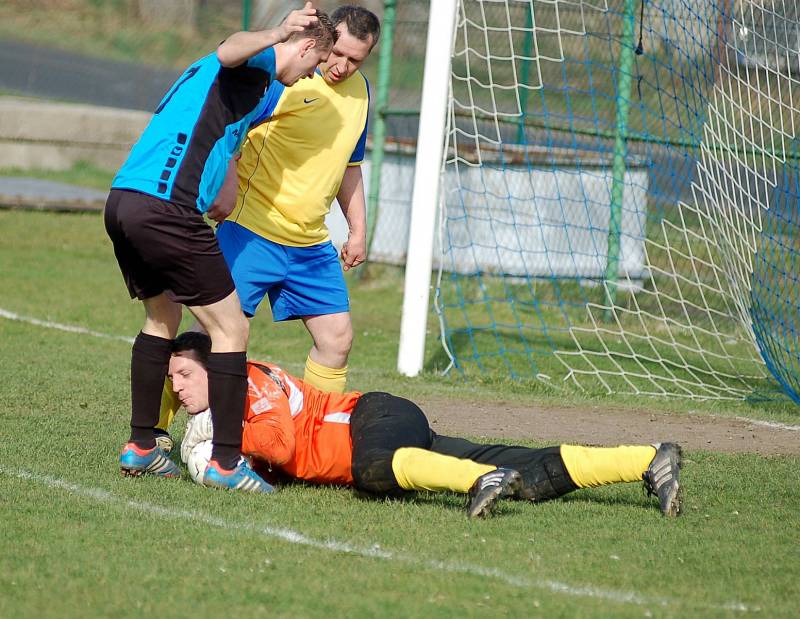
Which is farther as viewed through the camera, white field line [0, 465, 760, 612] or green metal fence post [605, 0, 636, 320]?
green metal fence post [605, 0, 636, 320]

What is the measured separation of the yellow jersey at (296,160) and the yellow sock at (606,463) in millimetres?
1878

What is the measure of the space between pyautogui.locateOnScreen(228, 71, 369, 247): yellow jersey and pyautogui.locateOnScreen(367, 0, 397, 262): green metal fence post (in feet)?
19.5

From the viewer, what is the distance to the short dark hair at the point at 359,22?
557 cm

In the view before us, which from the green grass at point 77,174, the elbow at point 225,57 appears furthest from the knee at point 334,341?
the green grass at point 77,174

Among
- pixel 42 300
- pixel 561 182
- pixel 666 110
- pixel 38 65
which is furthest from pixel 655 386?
pixel 38 65

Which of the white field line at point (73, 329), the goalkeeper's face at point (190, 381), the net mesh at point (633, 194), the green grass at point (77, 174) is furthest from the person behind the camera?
the green grass at point (77, 174)

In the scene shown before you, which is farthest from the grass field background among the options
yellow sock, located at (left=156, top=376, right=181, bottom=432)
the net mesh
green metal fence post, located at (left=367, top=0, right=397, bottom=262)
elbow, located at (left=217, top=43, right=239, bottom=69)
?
green metal fence post, located at (left=367, top=0, right=397, bottom=262)

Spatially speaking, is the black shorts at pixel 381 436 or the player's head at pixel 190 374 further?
the player's head at pixel 190 374

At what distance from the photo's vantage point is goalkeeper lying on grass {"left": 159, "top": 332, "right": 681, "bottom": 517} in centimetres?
461

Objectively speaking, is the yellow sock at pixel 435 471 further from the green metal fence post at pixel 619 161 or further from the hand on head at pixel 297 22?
the green metal fence post at pixel 619 161

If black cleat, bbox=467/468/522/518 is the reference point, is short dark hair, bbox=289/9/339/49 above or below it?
above

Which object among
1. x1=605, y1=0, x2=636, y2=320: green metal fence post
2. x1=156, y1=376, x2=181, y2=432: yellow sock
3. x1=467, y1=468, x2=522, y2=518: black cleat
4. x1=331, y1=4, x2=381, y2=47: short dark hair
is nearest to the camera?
x1=467, y1=468, x2=522, y2=518: black cleat

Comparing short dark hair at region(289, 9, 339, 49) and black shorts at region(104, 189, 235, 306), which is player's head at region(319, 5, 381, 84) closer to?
short dark hair at region(289, 9, 339, 49)

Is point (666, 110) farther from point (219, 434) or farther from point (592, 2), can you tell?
point (219, 434)
